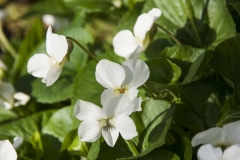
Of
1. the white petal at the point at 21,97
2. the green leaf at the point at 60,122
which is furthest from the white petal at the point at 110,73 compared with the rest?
the white petal at the point at 21,97

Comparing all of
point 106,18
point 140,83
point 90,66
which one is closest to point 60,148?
point 90,66

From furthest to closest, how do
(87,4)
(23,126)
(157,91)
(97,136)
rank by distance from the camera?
(87,4)
(23,126)
(157,91)
(97,136)

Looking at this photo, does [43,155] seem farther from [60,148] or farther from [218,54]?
[218,54]

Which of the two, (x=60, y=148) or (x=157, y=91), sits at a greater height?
(x=157, y=91)

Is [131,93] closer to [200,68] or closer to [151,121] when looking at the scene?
[151,121]

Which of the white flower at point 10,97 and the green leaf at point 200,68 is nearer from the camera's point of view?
the green leaf at point 200,68

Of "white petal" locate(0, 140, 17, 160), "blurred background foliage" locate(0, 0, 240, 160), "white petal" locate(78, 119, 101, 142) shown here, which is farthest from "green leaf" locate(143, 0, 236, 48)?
"white petal" locate(0, 140, 17, 160)

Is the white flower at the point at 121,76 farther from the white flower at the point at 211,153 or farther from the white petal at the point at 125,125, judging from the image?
the white flower at the point at 211,153

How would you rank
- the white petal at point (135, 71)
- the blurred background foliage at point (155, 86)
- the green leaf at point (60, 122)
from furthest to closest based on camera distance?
the green leaf at point (60, 122) → the blurred background foliage at point (155, 86) → the white petal at point (135, 71)
